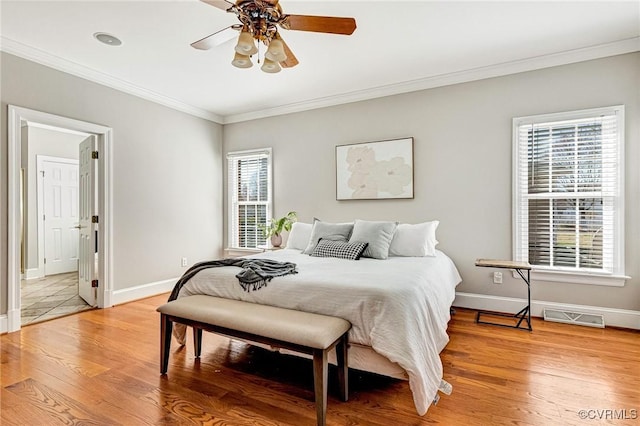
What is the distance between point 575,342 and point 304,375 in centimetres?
233

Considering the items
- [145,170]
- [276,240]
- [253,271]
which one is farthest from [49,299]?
[253,271]

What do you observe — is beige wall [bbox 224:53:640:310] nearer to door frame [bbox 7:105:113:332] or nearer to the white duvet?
the white duvet

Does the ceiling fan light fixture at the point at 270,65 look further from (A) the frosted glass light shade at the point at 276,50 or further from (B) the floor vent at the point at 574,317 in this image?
(B) the floor vent at the point at 574,317

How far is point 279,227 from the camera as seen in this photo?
180 inches

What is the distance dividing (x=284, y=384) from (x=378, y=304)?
2.76 feet

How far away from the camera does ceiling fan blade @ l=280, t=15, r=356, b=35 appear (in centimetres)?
200

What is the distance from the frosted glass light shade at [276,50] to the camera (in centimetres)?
210

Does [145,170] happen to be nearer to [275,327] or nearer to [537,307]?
[275,327]

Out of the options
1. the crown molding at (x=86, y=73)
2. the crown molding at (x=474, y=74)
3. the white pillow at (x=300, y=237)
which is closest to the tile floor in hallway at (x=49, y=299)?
the white pillow at (x=300, y=237)

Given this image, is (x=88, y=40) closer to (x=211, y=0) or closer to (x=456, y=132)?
(x=211, y=0)

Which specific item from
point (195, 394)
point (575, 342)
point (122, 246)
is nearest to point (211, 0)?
point (195, 394)

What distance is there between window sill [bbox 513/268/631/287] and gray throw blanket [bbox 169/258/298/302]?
2.57m

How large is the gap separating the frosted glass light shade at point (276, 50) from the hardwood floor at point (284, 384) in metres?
2.16

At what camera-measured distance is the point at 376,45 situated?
122 inches
